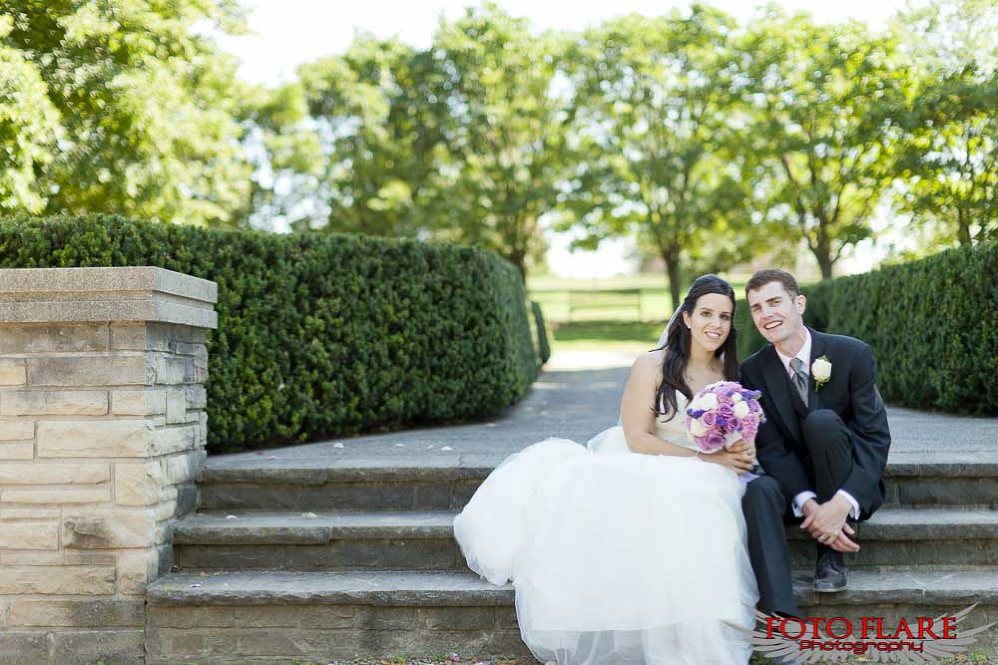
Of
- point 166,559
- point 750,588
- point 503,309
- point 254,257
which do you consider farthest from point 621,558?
point 503,309

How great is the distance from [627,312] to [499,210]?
5.84 m

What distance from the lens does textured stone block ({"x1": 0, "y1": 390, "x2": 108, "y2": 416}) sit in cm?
398

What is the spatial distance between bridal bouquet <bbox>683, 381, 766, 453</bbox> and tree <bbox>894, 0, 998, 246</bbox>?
12.2m

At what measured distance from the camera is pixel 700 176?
26.8 meters

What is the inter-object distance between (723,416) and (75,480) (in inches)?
117

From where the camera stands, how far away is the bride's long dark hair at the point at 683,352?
13.5 feet

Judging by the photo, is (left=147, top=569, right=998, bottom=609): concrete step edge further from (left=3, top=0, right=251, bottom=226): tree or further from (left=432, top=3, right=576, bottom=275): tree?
(left=432, top=3, right=576, bottom=275): tree

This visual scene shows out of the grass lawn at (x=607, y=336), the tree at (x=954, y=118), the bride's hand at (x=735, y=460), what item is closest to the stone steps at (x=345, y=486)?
the bride's hand at (x=735, y=460)

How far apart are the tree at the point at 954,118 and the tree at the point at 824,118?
0.62m

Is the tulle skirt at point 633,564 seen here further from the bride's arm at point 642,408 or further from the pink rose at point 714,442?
the bride's arm at point 642,408

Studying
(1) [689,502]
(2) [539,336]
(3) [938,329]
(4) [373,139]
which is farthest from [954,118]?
(4) [373,139]

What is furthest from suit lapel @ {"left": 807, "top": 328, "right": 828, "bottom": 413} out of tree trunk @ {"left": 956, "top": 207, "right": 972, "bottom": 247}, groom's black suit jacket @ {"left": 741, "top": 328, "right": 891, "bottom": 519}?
tree trunk @ {"left": 956, "top": 207, "right": 972, "bottom": 247}

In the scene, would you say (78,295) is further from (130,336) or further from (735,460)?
(735,460)

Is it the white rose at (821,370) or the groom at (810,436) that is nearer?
the groom at (810,436)
